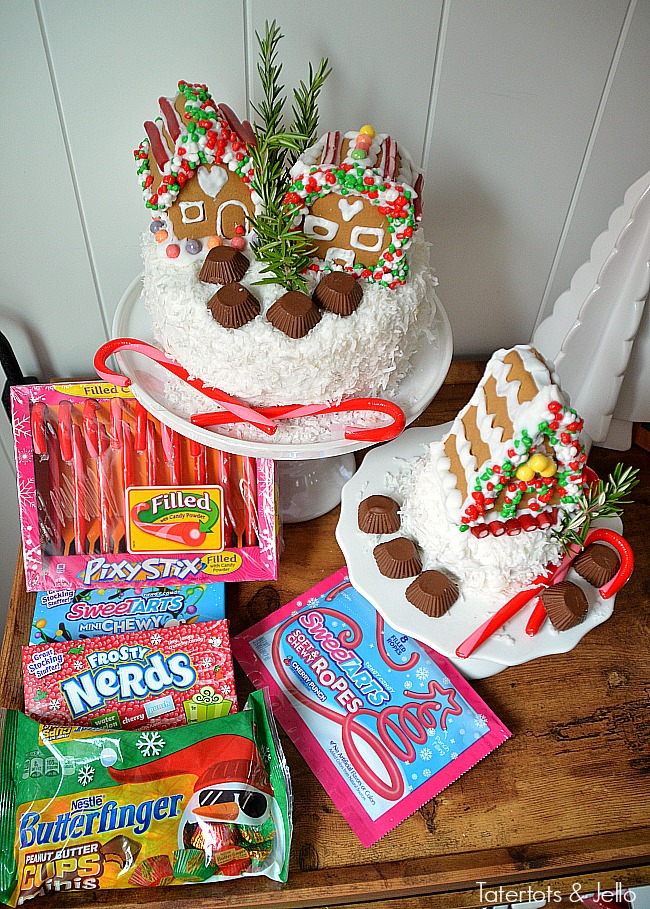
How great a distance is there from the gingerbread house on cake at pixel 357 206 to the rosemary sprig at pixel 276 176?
0.02m

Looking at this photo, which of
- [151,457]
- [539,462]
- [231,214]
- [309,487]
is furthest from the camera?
[309,487]

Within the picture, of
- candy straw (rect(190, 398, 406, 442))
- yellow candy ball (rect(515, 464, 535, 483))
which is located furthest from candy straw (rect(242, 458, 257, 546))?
yellow candy ball (rect(515, 464, 535, 483))

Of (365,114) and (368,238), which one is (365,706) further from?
(365,114)

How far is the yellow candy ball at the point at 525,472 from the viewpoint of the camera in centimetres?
69

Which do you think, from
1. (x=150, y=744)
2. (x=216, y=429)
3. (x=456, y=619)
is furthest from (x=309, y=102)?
(x=150, y=744)

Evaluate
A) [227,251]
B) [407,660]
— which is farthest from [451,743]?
[227,251]

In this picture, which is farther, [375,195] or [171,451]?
[171,451]

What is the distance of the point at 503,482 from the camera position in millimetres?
701

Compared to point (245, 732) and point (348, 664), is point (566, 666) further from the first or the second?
point (245, 732)

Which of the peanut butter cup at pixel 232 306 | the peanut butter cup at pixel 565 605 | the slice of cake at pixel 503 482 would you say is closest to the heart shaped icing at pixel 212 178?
the peanut butter cup at pixel 232 306

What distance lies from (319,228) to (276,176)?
81 millimetres

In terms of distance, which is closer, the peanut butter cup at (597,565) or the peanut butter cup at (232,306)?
the peanut butter cup at (232,306)

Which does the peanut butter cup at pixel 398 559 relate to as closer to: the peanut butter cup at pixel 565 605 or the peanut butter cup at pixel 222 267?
the peanut butter cup at pixel 565 605

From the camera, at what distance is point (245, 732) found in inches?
28.9
